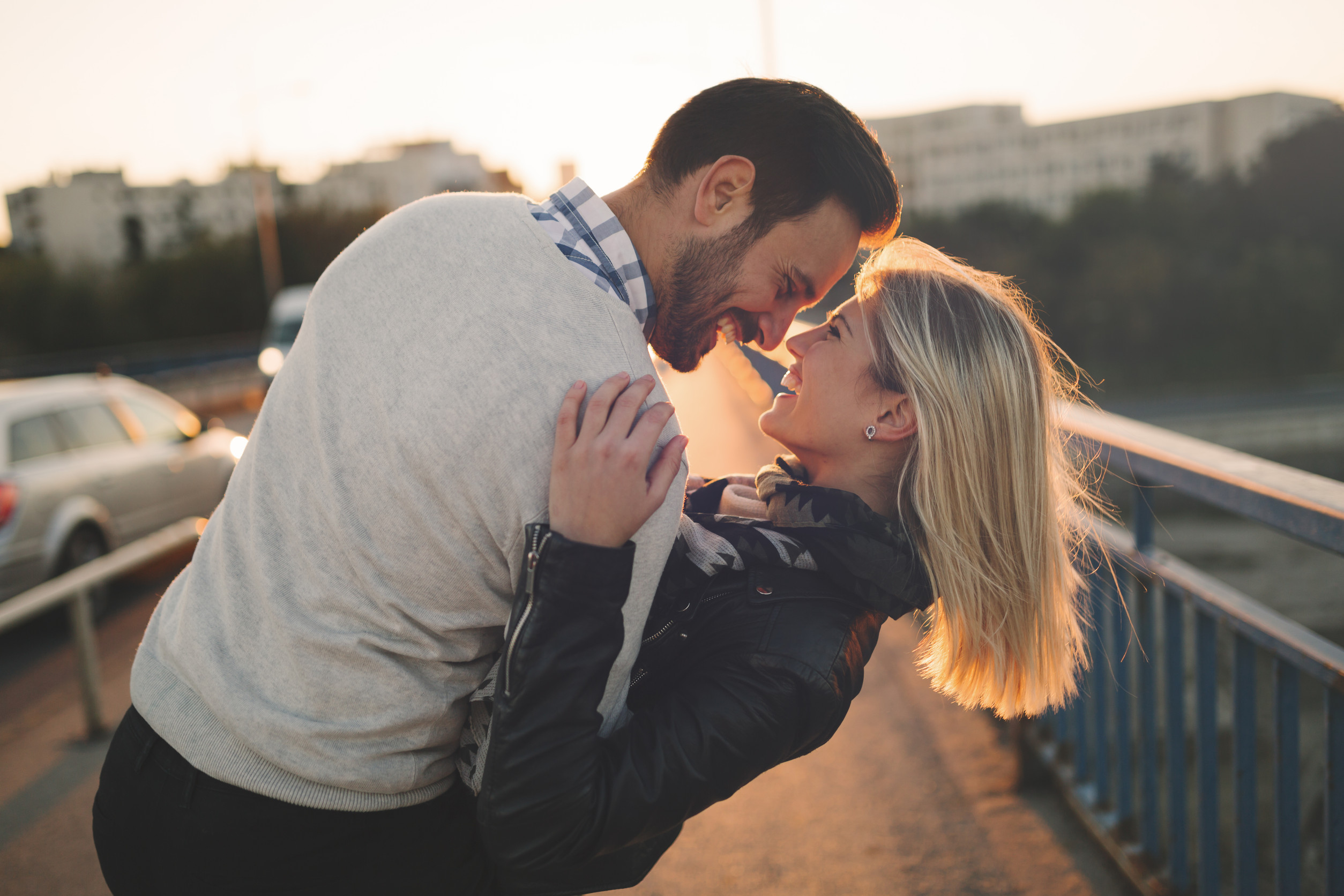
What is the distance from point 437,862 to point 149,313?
2342 inches

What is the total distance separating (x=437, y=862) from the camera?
5.16ft

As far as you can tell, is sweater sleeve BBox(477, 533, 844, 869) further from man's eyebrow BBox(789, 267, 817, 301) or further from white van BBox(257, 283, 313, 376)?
white van BBox(257, 283, 313, 376)

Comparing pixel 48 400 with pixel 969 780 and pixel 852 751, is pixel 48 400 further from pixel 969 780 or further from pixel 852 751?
pixel 969 780

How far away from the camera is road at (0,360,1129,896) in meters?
2.97

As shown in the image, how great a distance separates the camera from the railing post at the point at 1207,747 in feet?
7.79

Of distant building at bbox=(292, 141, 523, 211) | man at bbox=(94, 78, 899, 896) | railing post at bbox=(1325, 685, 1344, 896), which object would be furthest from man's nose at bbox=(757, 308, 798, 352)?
distant building at bbox=(292, 141, 523, 211)

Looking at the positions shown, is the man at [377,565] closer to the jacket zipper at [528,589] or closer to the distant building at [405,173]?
the jacket zipper at [528,589]

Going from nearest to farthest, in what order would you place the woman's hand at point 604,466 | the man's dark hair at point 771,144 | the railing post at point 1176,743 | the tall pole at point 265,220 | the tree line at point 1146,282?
1. the woman's hand at point 604,466
2. the man's dark hair at point 771,144
3. the railing post at point 1176,743
4. the tall pole at point 265,220
5. the tree line at point 1146,282

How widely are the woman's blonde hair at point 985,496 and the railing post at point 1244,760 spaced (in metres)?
0.57

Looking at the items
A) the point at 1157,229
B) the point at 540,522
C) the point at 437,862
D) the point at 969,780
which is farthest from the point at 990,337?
the point at 1157,229

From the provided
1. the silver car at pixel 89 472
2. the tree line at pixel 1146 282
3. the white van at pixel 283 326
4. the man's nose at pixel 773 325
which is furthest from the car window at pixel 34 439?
the tree line at pixel 1146 282

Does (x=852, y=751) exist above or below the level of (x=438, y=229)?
below

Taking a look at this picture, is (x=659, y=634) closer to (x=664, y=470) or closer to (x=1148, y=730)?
(x=664, y=470)

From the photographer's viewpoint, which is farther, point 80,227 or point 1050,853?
point 80,227
